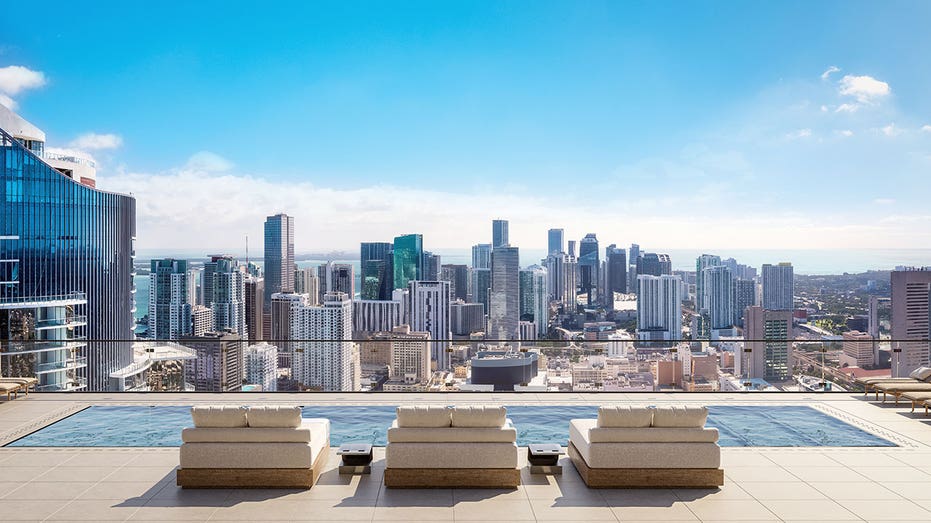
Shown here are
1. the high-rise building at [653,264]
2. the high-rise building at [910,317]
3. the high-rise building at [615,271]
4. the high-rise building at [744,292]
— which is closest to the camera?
the high-rise building at [910,317]

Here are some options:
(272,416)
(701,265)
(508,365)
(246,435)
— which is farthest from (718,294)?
(246,435)

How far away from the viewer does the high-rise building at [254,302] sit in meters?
21.2

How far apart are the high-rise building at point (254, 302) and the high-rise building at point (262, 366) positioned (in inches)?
372

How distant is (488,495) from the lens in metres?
5.21

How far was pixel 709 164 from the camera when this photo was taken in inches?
1019

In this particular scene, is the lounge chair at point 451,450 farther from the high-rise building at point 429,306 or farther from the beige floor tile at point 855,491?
the high-rise building at point 429,306

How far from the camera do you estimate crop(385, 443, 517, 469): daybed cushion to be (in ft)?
17.5

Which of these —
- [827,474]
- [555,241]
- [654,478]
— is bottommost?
[827,474]

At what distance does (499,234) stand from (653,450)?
125 feet

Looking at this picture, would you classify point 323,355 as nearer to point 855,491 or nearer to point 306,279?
point 855,491

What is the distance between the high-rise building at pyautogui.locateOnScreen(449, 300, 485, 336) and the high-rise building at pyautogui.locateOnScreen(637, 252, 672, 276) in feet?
32.3

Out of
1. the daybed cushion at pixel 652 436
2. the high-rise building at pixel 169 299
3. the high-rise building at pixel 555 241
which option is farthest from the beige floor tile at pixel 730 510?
the high-rise building at pixel 555 241

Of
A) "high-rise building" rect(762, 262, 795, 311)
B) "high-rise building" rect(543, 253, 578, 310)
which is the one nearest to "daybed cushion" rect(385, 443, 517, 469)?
"high-rise building" rect(762, 262, 795, 311)

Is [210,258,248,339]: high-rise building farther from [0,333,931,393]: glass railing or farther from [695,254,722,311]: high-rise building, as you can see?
[695,254,722,311]: high-rise building
